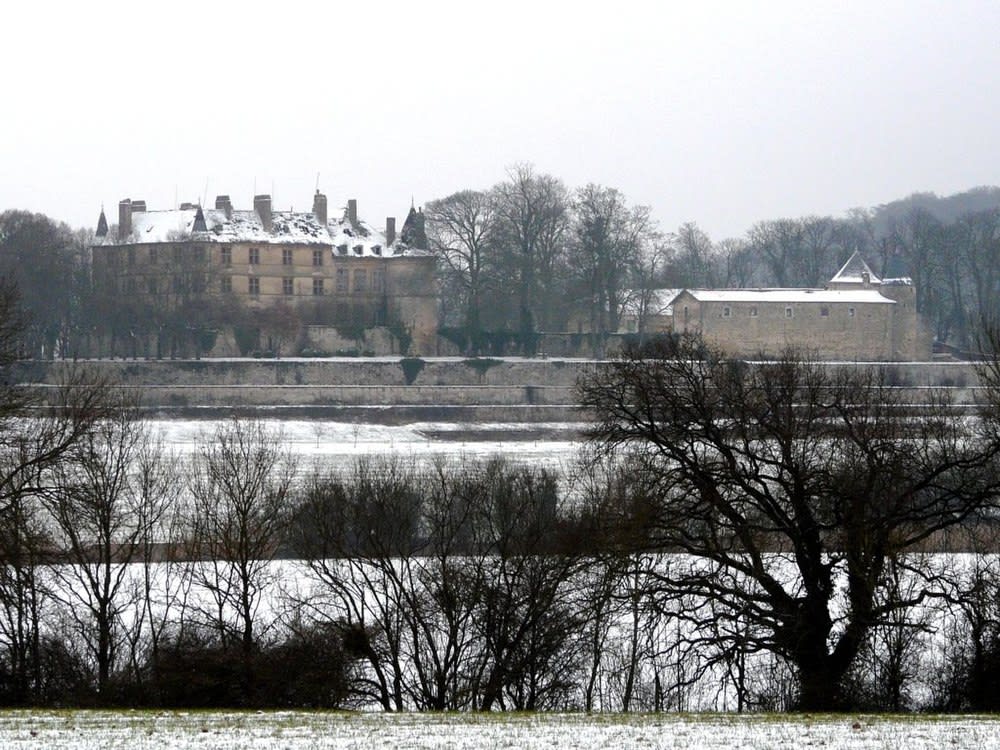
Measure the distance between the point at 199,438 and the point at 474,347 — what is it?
14.3 metres

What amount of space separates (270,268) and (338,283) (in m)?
2.33

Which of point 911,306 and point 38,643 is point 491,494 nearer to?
point 38,643

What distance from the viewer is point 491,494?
66.2 ft

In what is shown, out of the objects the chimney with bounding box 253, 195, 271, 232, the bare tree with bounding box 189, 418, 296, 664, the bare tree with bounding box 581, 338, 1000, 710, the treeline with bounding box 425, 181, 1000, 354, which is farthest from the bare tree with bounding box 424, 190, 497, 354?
the bare tree with bounding box 581, 338, 1000, 710

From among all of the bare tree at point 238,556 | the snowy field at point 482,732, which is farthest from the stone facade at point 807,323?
the snowy field at point 482,732

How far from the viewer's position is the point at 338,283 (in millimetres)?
55562

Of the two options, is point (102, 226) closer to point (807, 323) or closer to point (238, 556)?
point (807, 323)

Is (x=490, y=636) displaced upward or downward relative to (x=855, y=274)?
downward

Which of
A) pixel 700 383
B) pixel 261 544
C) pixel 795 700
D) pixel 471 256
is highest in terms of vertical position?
pixel 471 256

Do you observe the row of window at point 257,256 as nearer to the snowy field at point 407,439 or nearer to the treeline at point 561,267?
the treeline at point 561,267

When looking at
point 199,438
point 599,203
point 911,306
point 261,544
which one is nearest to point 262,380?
point 199,438

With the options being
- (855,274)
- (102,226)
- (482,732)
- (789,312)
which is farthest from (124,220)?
(482,732)

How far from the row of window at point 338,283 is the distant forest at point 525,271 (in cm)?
181

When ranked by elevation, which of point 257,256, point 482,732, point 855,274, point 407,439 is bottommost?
point 482,732
